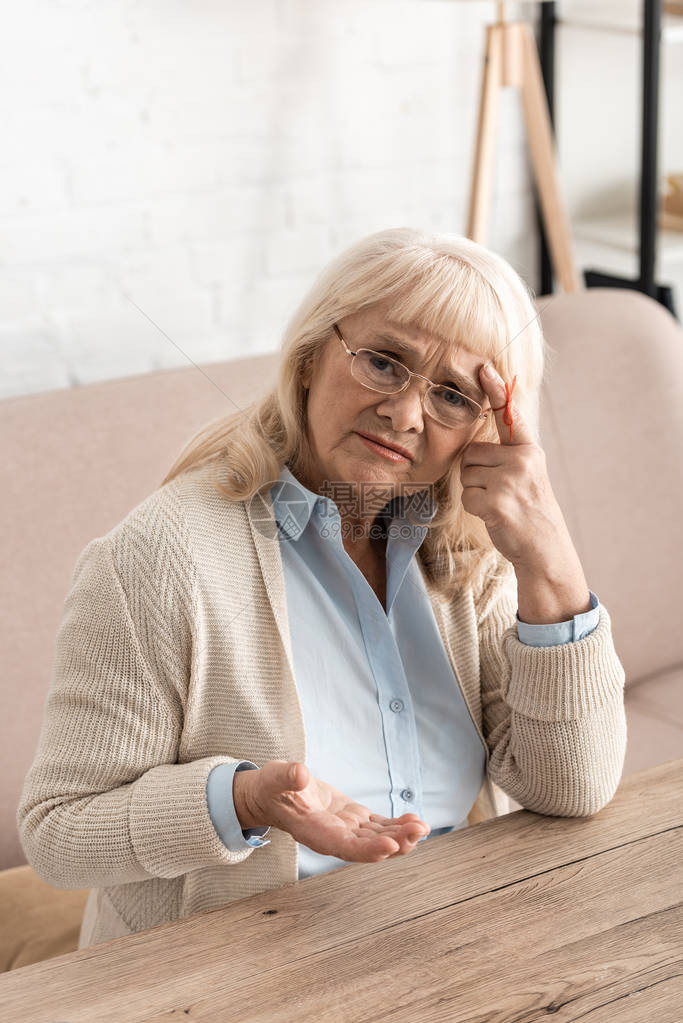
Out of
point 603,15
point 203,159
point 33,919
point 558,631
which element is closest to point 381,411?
point 558,631

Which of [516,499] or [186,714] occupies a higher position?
[516,499]

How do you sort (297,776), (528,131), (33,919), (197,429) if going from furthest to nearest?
(528,131) < (197,429) < (33,919) < (297,776)

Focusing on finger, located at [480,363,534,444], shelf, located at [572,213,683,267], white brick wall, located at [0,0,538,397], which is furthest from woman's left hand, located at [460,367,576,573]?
shelf, located at [572,213,683,267]

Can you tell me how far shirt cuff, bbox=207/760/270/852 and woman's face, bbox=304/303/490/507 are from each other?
316 mm

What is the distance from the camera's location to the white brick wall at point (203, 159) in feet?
6.44

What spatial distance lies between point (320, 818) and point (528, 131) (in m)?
1.76

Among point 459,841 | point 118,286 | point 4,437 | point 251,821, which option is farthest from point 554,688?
point 118,286

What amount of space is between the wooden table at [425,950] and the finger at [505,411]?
39 centimetres

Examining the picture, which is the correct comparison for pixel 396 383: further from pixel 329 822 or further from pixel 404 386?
pixel 329 822

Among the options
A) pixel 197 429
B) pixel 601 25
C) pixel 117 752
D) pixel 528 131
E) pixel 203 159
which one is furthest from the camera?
pixel 601 25

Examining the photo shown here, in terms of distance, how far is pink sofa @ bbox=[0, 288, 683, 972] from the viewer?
156 centimetres

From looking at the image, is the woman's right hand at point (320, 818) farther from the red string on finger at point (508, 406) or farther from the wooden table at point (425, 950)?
the red string on finger at point (508, 406)

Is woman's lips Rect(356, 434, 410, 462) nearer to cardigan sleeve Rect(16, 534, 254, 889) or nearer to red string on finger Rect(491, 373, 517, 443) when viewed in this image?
red string on finger Rect(491, 373, 517, 443)

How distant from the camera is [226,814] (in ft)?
3.17
